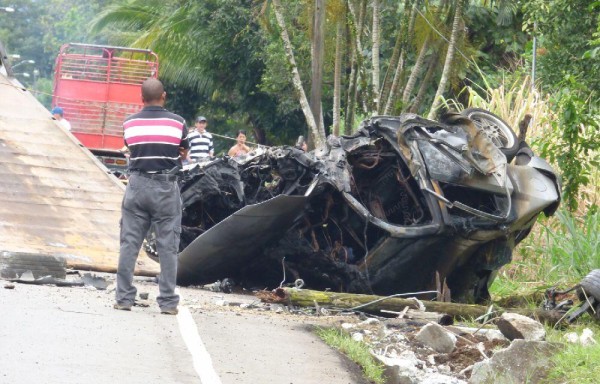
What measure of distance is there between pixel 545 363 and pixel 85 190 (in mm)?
8608

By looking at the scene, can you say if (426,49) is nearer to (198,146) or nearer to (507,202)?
(198,146)

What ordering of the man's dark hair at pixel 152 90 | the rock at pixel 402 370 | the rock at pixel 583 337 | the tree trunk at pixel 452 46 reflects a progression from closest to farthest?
the rock at pixel 402 370 < the rock at pixel 583 337 < the man's dark hair at pixel 152 90 < the tree trunk at pixel 452 46

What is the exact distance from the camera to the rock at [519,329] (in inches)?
340

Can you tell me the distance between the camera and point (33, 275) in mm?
10977

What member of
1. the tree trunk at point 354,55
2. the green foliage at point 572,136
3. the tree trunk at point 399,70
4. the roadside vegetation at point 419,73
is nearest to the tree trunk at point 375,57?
the roadside vegetation at point 419,73

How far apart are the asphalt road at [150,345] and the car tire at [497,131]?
8.77ft

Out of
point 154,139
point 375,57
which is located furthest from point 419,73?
point 154,139

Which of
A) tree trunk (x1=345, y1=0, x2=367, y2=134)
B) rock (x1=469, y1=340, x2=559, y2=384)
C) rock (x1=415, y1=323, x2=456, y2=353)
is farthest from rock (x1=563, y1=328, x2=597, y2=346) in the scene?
tree trunk (x1=345, y1=0, x2=367, y2=134)

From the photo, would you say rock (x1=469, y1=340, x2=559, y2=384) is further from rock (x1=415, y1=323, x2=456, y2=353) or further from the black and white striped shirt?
the black and white striped shirt

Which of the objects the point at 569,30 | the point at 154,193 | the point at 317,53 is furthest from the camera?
the point at 317,53

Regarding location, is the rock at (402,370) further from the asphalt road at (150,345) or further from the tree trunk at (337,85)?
the tree trunk at (337,85)

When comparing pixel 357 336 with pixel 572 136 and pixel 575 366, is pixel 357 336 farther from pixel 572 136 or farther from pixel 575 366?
pixel 572 136

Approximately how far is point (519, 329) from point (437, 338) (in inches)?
23.3

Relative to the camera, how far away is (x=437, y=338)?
870 centimetres
